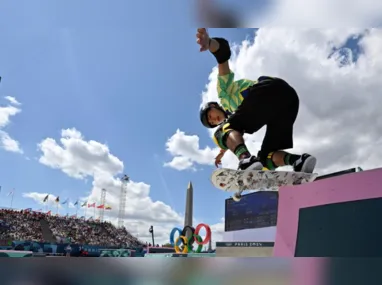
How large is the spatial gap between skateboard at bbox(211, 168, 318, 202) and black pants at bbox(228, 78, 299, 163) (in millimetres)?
303

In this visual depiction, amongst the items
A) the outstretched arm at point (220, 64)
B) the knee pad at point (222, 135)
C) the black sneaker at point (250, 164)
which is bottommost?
the black sneaker at point (250, 164)

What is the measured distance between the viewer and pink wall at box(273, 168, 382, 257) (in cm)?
266

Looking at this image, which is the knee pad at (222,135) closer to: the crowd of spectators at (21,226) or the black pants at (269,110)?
the black pants at (269,110)

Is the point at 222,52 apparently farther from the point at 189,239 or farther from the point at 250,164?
the point at 189,239

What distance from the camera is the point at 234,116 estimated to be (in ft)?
11.9

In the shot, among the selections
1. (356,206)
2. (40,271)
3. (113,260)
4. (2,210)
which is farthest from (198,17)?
(2,210)

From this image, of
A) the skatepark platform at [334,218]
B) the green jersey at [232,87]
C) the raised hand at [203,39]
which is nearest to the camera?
the skatepark platform at [334,218]

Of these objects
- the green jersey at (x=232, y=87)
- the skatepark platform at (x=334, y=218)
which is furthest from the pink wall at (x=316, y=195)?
the green jersey at (x=232, y=87)

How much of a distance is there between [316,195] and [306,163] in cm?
62

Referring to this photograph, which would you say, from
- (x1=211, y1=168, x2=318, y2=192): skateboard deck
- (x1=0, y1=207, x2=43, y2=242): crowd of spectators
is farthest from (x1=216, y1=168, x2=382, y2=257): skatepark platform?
(x1=0, y1=207, x2=43, y2=242): crowd of spectators

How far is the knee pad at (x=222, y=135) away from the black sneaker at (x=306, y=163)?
758 mm

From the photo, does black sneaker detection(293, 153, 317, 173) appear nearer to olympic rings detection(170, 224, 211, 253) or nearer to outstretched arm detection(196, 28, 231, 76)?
outstretched arm detection(196, 28, 231, 76)

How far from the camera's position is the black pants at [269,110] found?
3.58 metres

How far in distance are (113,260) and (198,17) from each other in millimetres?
1170
